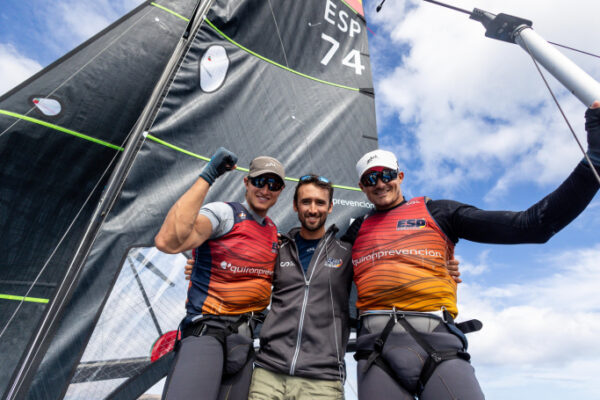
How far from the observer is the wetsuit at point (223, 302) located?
1467 mm

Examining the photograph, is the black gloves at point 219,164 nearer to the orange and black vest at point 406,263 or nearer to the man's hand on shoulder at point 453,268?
the orange and black vest at point 406,263

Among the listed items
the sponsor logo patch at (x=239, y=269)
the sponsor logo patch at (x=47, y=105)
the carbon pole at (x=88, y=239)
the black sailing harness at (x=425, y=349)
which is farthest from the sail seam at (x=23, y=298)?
the black sailing harness at (x=425, y=349)

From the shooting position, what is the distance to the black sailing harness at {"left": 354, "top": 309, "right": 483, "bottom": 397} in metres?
1.44

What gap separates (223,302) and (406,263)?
0.95 meters

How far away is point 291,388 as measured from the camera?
1584 millimetres

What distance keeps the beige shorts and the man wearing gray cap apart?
0.06 metres

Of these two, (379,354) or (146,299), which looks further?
(146,299)

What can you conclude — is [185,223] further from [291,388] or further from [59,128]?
[59,128]

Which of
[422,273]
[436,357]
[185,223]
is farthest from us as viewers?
[422,273]

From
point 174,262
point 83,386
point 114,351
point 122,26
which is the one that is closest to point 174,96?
point 122,26

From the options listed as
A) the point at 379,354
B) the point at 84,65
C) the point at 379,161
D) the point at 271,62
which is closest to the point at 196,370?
the point at 379,354

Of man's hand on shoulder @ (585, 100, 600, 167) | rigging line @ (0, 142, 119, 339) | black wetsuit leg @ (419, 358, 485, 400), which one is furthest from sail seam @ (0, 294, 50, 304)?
man's hand on shoulder @ (585, 100, 600, 167)

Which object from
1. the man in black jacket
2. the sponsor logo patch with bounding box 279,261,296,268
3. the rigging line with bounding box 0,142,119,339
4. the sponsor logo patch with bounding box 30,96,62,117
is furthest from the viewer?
the sponsor logo patch with bounding box 30,96,62,117

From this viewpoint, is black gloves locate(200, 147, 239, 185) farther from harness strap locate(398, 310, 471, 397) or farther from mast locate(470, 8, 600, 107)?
mast locate(470, 8, 600, 107)
